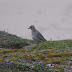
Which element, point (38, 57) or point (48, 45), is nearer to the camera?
point (38, 57)

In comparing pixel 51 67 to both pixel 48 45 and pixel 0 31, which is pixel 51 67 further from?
pixel 0 31

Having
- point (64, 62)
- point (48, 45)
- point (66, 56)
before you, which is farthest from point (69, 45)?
point (64, 62)

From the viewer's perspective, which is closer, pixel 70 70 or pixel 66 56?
pixel 70 70

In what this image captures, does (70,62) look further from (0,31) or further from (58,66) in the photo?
(0,31)

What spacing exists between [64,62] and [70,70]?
805mm

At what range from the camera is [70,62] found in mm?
6574

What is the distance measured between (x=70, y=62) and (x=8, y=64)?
1.95 metres

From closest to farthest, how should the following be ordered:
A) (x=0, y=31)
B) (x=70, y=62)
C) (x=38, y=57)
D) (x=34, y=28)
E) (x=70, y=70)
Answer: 1. (x=70, y=70)
2. (x=70, y=62)
3. (x=38, y=57)
4. (x=34, y=28)
5. (x=0, y=31)

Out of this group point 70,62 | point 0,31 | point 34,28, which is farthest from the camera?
point 0,31

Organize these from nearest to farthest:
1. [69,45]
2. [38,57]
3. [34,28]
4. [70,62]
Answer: [70,62] < [38,57] < [69,45] < [34,28]

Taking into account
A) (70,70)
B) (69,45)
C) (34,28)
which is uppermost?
(34,28)

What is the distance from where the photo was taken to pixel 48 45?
31.7 ft

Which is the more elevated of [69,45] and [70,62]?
[69,45]

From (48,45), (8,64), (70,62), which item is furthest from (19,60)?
(48,45)
